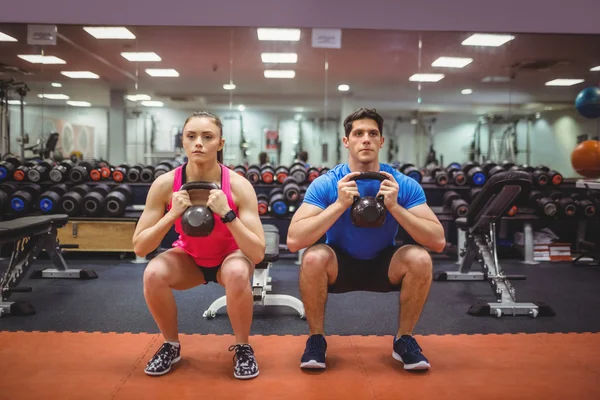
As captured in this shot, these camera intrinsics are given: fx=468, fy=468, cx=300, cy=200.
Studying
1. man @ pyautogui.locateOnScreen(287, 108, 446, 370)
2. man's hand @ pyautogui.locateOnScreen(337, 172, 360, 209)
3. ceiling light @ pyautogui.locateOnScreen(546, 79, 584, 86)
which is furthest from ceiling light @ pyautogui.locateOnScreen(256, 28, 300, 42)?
man's hand @ pyautogui.locateOnScreen(337, 172, 360, 209)

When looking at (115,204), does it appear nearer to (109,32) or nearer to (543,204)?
(109,32)

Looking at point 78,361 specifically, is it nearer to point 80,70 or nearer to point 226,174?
point 226,174

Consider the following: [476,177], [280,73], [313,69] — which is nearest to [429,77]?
[313,69]

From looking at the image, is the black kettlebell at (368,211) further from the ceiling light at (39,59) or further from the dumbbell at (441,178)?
the ceiling light at (39,59)

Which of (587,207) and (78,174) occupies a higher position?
(78,174)

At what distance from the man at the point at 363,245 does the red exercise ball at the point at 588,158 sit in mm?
4347

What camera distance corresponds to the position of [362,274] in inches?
83.5

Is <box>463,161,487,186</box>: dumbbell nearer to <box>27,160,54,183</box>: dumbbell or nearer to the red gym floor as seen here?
the red gym floor

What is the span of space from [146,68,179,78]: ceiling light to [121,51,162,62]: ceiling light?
1.06ft

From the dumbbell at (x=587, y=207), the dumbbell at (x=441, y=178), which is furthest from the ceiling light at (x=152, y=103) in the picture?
the dumbbell at (x=587, y=207)

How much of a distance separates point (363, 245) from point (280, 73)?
633cm

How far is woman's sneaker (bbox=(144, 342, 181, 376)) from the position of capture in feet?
6.33

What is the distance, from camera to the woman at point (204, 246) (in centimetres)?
191

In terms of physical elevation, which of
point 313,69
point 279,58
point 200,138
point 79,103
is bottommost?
point 200,138
